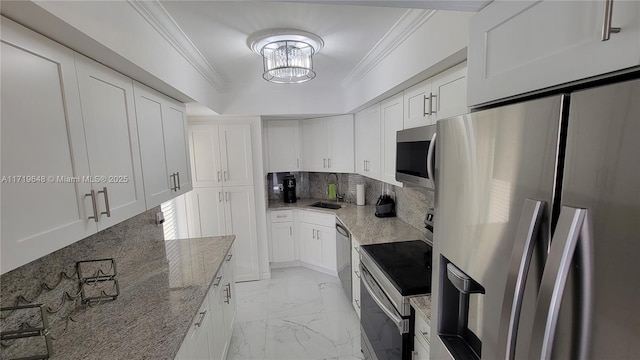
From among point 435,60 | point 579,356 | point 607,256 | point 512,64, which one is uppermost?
point 435,60

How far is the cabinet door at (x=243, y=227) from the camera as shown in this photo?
3.59 meters

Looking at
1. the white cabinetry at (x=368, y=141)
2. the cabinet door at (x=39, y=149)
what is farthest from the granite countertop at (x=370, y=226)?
the cabinet door at (x=39, y=149)

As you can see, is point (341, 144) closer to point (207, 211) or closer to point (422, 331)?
point (207, 211)

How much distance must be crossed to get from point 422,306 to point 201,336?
51.6 inches

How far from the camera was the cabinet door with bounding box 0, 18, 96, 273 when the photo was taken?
0.84 metres

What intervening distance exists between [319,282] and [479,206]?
10.3ft

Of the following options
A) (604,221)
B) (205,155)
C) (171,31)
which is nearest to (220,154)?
(205,155)

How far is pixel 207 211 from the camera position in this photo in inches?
140

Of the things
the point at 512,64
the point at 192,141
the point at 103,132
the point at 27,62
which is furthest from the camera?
the point at 192,141

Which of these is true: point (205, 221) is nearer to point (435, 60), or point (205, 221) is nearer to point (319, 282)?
point (319, 282)

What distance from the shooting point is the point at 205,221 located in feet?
11.7

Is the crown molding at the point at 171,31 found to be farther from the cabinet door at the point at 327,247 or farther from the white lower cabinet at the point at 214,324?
the cabinet door at the point at 327,247

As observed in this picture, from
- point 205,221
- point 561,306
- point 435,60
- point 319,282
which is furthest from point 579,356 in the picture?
point 205,221

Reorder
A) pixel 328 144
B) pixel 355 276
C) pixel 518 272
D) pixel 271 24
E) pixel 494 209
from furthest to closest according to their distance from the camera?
pixel 328 144 < pixel 355 276 < pixel 271 24 < pixel 494 209 < pixel 518 272
